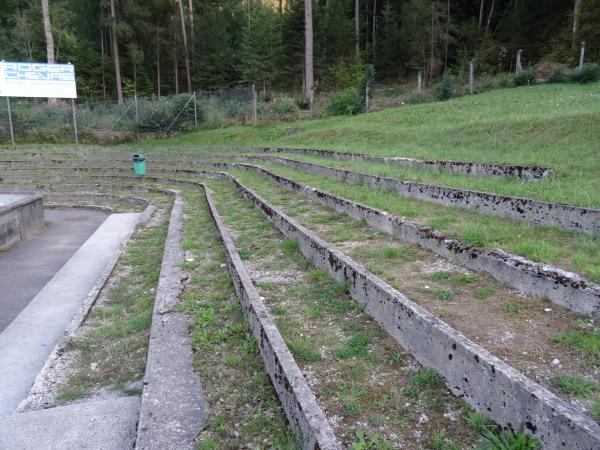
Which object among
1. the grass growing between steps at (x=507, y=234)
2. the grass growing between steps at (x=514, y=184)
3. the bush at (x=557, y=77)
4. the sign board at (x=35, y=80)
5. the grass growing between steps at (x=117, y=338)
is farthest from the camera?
the sign board at (x=35, y=80)

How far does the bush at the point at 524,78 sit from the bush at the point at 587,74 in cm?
150

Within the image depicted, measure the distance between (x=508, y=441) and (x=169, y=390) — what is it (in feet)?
6.75

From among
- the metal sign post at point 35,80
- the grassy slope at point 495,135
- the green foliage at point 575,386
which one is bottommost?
the green foliage at point 575,386

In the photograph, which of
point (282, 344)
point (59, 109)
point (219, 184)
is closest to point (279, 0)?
point (59, 109)

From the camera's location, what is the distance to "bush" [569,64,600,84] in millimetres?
15938

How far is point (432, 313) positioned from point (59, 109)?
998 inches

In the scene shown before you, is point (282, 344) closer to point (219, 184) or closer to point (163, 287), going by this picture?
point (163, 287)

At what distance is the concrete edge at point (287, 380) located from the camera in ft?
7.18

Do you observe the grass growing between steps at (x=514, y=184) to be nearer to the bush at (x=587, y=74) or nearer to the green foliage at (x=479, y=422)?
the green foliage at (x=479, y=422)

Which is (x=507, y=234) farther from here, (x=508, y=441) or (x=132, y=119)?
(x=132, y=119)

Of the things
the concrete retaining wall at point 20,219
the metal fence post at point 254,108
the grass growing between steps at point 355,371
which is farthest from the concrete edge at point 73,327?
the metal fence post at point 254,108

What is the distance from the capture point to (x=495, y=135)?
9.32m

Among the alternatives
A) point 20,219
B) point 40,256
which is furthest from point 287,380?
point 20,219

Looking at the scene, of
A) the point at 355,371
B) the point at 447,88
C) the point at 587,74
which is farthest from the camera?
the point at 447,88
